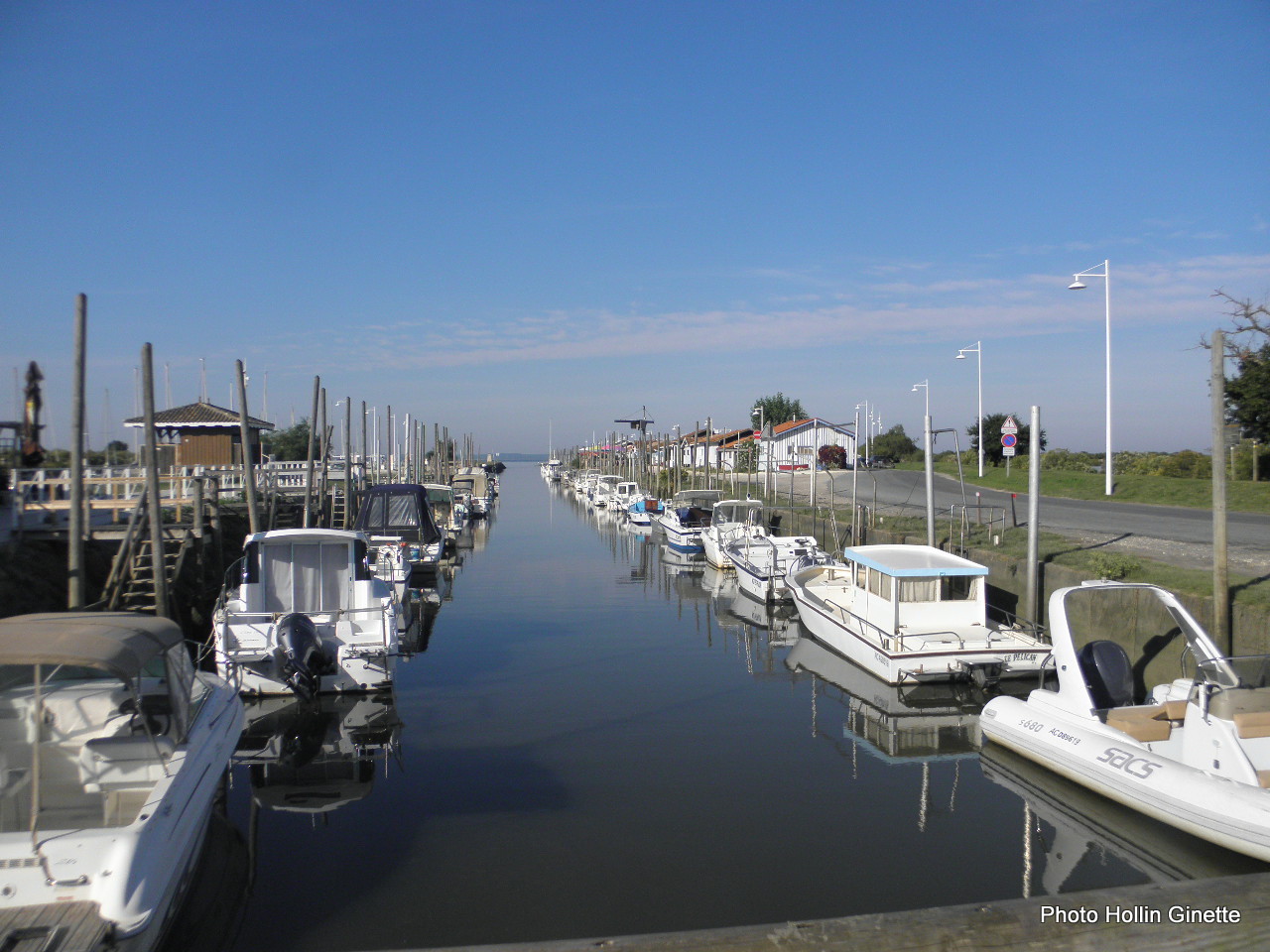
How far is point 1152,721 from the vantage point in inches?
373

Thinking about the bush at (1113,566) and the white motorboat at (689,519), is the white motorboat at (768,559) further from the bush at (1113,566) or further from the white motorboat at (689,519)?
the bush at (1113,566)

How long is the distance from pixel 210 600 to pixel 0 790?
43.9ft

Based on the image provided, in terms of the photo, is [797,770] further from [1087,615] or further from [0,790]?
[0,790]

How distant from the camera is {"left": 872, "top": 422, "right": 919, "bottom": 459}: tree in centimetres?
8412

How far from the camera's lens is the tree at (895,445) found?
3312 inches

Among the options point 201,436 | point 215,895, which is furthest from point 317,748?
point 201,436

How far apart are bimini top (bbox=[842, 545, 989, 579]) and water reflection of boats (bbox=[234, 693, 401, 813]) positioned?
332 inches

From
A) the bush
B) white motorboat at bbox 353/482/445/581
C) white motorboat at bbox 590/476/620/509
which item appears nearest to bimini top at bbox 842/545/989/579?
the bush

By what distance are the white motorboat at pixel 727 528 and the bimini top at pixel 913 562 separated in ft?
31.6

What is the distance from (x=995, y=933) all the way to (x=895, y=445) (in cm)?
8473

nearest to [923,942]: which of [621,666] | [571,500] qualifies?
[621,666]

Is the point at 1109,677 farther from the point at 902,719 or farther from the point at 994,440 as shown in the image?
the point at 994,440

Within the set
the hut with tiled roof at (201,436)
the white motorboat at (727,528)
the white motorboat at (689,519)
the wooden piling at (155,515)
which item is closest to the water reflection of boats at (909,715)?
the wooden piling at (155,515)

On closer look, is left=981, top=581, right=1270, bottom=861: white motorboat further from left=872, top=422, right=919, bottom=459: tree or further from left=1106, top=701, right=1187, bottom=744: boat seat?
left=872, top=422, right=919, bottom=459: tree
